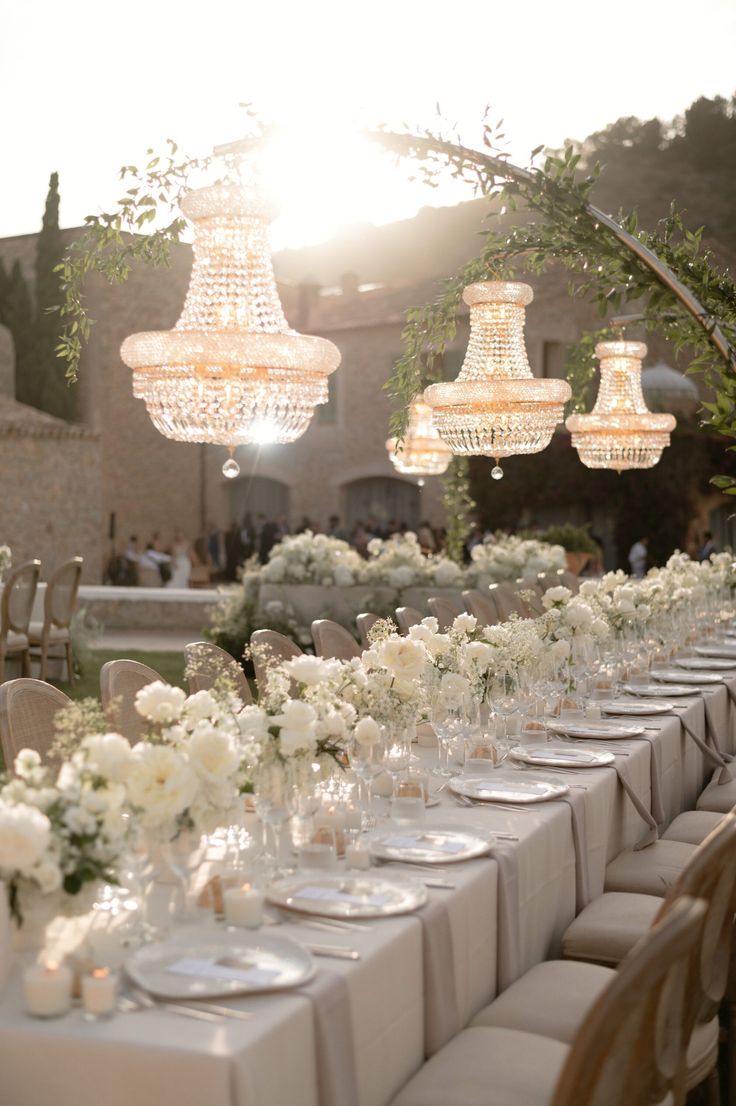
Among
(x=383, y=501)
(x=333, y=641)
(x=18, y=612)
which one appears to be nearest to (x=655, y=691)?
(x=333, y=641)

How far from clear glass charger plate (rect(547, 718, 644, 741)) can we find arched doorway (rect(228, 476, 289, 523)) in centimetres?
2143

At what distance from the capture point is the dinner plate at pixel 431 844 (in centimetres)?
289

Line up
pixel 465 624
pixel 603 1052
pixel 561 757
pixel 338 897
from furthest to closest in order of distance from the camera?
1. pixel 465 624
2. pixel 561 757
3. pixel 338 897
4. pixel 603 1052

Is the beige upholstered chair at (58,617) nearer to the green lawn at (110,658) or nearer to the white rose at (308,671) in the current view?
the green lawn at (110,658)

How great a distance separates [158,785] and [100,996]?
40 centimetres

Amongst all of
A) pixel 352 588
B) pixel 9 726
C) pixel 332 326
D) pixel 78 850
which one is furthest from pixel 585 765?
pixel 332 326

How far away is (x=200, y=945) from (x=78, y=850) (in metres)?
0.33

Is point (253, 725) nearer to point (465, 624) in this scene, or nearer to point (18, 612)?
point (465, 624)

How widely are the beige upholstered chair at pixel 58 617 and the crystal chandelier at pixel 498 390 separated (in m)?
4.95

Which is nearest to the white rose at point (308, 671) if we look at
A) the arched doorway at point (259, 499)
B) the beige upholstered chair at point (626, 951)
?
the beige upholstered chair at point (626, 951)

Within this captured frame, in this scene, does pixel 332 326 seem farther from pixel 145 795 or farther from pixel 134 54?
pixel 145 795

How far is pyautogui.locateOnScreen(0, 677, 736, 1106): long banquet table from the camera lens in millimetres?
1943

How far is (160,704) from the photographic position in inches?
105

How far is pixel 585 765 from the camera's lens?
397 cm
